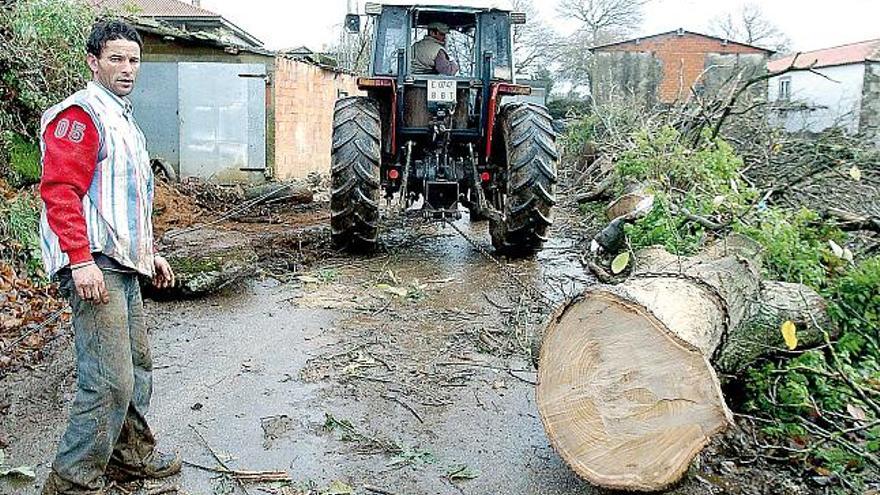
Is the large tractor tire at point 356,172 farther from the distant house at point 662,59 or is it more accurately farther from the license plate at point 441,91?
the distant house at point 662,59

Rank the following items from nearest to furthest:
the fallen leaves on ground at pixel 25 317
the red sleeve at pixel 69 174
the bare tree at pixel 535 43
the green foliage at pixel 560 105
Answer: the red sleeve at pixel 69 174, the fallen leaves on ground at pixel 25 317, the green foliage at pixel 560 105, the bare tree at pixel 535 43

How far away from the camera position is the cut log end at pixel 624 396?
3.06 m

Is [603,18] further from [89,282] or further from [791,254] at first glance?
[89,282]

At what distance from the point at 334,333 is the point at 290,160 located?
9.54 m

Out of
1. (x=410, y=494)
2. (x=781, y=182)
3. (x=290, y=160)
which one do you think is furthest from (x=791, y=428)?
(x=290, y=160)

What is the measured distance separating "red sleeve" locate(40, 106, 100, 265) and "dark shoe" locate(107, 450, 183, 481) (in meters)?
0.99

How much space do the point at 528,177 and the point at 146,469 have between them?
15.5 feet

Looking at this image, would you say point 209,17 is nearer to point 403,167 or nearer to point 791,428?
point 403,167

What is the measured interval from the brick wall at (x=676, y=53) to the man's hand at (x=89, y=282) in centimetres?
2743

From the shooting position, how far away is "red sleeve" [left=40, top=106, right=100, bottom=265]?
112 inches

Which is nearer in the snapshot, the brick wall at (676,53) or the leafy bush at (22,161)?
the leafy bush at (22,161)

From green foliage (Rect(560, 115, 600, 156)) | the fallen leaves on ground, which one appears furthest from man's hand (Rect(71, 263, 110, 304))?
green foliage (Rect(560, 115, 600, 156))

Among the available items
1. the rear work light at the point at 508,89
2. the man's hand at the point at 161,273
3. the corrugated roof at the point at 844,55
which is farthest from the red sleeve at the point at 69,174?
the corrugated roof at the point at 844,55

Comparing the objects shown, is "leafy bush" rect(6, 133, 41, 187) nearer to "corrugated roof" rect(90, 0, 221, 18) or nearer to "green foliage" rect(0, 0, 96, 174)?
"green foliage" rect(0, 0, 96, 174)
